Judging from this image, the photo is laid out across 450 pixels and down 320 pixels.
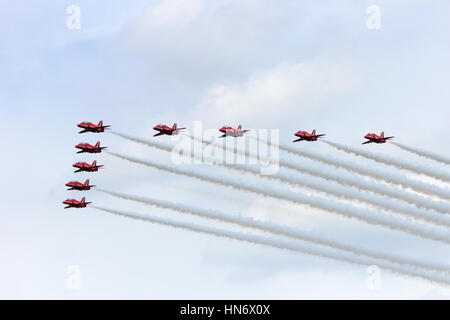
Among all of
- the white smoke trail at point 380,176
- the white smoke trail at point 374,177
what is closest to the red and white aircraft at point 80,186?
the white smoke trail at point 374,177

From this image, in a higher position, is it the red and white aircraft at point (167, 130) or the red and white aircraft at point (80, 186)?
the red and white aircraft at point (167, 130)

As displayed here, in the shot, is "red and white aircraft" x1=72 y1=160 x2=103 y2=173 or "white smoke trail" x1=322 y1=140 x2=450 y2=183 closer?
"white smoke trail" x1=322 y1=140 x2=450 y2=183

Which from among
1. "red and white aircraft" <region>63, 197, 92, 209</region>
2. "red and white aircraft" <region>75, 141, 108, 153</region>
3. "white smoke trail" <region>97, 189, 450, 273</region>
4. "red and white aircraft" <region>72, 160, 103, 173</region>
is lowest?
"white smoke trail" <region>97, 189, 450, 273</region>

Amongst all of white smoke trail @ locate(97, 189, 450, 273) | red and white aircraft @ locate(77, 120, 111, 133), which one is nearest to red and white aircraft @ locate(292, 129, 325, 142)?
white smoke trail @ locate(97, 189, 450, 273)

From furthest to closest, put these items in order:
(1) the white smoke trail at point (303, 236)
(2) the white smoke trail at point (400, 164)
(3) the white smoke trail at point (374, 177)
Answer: (2) the white smoke trail at point (400, 164) → (3) the white smoke trail at point (374, 177) → (1) the white smoke trail at point (303, 236)

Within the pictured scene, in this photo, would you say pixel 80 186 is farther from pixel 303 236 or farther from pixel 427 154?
pixel 427 154

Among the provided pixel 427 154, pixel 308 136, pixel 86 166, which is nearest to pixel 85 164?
pixel 86 166

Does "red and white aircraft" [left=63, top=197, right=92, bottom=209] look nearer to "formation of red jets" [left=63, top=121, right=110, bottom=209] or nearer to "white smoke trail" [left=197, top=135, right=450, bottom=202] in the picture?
"formation of red jets" [left=63, top=121, right=110, bottom=209]

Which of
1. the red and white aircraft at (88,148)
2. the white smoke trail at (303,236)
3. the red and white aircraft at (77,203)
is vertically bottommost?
the white smoke trail at (303,236)

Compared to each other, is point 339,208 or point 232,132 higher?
point 232,132

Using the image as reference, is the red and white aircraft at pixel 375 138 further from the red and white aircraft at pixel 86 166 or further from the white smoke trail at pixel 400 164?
the red and white aircraft at pixel 86 166

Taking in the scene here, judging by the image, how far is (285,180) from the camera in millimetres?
118750
